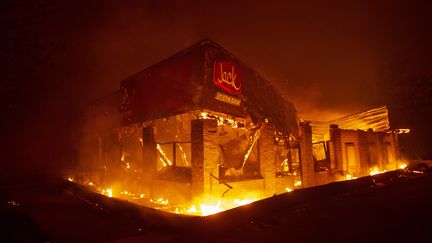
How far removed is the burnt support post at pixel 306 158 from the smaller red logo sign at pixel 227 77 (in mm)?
5069

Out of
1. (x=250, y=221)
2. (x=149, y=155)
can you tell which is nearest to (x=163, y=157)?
(x=149, y=155)

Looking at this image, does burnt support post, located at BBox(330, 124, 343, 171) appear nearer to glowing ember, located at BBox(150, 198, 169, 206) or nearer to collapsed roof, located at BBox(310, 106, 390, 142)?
collapsed roof, located at BBox(310, 106, 390, 142)

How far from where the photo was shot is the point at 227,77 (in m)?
10.9

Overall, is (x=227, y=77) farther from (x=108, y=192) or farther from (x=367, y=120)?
(x=367, y=120)

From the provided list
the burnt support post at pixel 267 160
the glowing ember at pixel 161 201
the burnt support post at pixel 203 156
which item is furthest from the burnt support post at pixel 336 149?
the glowing ember at pixel 161 201

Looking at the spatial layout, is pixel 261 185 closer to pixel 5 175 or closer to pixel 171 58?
pixel 171 58

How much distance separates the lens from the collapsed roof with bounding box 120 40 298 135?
33.8 ft

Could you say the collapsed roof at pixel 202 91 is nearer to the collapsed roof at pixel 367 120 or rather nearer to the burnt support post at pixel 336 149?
the burnt support post at pixel 336 149

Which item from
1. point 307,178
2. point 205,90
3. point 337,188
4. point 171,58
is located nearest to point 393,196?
point 337,188

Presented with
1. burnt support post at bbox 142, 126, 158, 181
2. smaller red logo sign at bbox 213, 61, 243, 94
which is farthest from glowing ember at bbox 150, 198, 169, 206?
smaller red logo sign at bbox 213, 61, 243, 94

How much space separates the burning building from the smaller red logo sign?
A: 0.04m

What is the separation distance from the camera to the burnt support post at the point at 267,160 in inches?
464

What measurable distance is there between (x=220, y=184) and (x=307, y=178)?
6.33m

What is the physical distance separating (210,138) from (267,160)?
3657mm
